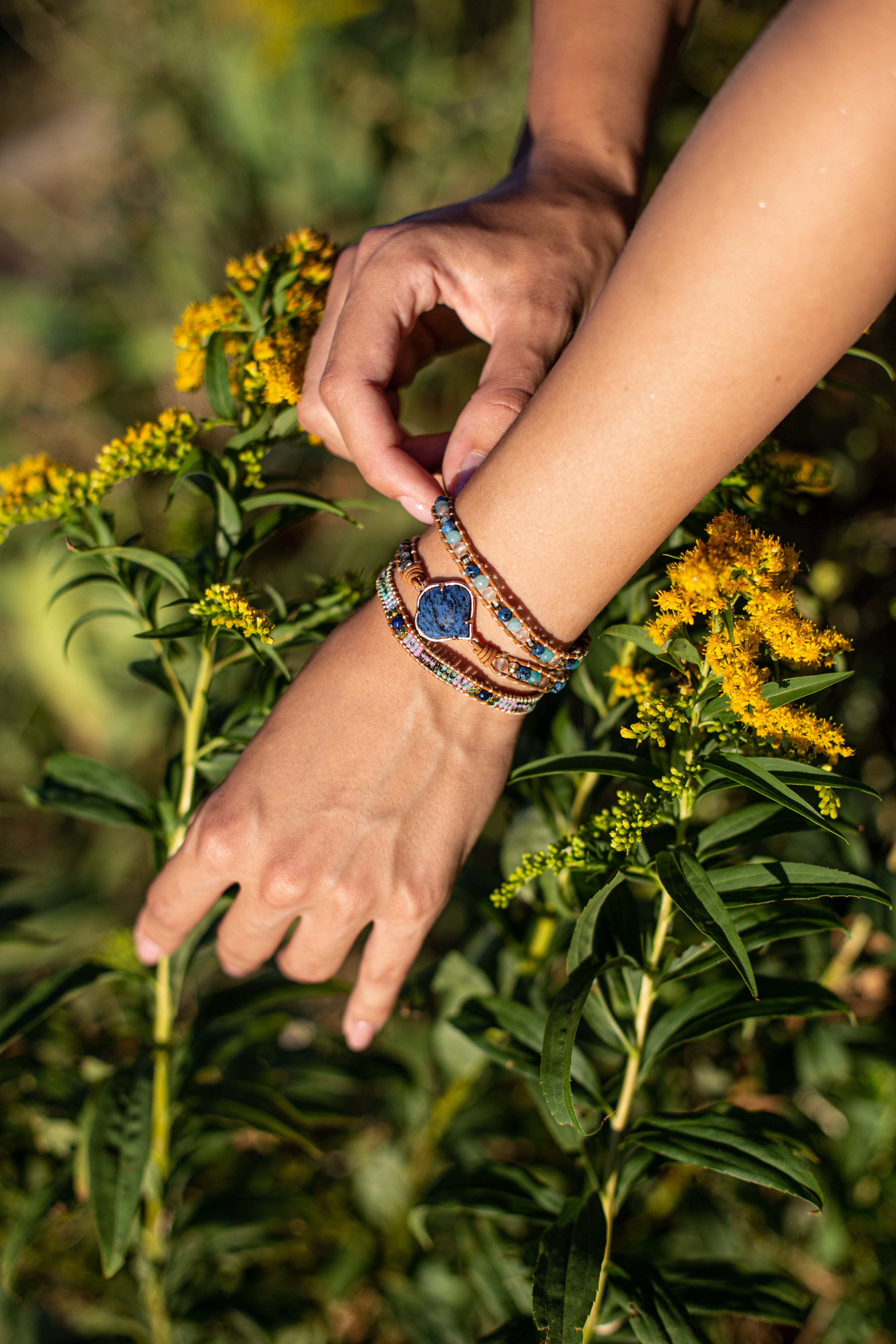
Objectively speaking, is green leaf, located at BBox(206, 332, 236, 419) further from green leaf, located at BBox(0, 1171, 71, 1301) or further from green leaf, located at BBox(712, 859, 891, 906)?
green leaf, located at BBox(0, 1171, 71, 1301)

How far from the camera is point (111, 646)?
3381 millimetres

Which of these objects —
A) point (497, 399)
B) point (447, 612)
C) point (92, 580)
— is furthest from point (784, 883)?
point (92, 580)

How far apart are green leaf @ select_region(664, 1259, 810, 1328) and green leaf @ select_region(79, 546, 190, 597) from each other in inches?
53.8

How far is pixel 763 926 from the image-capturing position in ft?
3.53

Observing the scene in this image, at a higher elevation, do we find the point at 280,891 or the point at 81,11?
the point at 81,11

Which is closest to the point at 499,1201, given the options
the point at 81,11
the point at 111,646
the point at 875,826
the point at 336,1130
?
the point at 336,1130

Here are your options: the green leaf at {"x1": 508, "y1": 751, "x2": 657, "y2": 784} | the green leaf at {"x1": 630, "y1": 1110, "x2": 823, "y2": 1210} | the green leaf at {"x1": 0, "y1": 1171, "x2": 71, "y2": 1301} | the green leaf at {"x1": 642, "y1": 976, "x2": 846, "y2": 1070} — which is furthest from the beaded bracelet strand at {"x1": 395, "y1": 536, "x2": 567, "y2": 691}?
the green leaf at {"x1": 0, "y1": 1171, "x2": 71, "y2": 1301}

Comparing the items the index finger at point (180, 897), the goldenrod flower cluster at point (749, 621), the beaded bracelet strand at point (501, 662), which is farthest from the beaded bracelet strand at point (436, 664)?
the index finger at point (180, 897)

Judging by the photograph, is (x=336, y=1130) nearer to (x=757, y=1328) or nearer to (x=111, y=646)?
(x=757, y=1328)

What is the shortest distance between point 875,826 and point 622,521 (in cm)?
133

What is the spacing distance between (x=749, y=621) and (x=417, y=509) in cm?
53

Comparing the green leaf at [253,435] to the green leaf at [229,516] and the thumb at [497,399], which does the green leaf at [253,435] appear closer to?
the green leaf at [229,516]

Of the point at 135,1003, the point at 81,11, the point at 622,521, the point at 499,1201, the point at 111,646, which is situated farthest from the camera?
the point at 81,11

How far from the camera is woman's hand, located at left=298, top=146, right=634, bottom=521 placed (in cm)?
113
